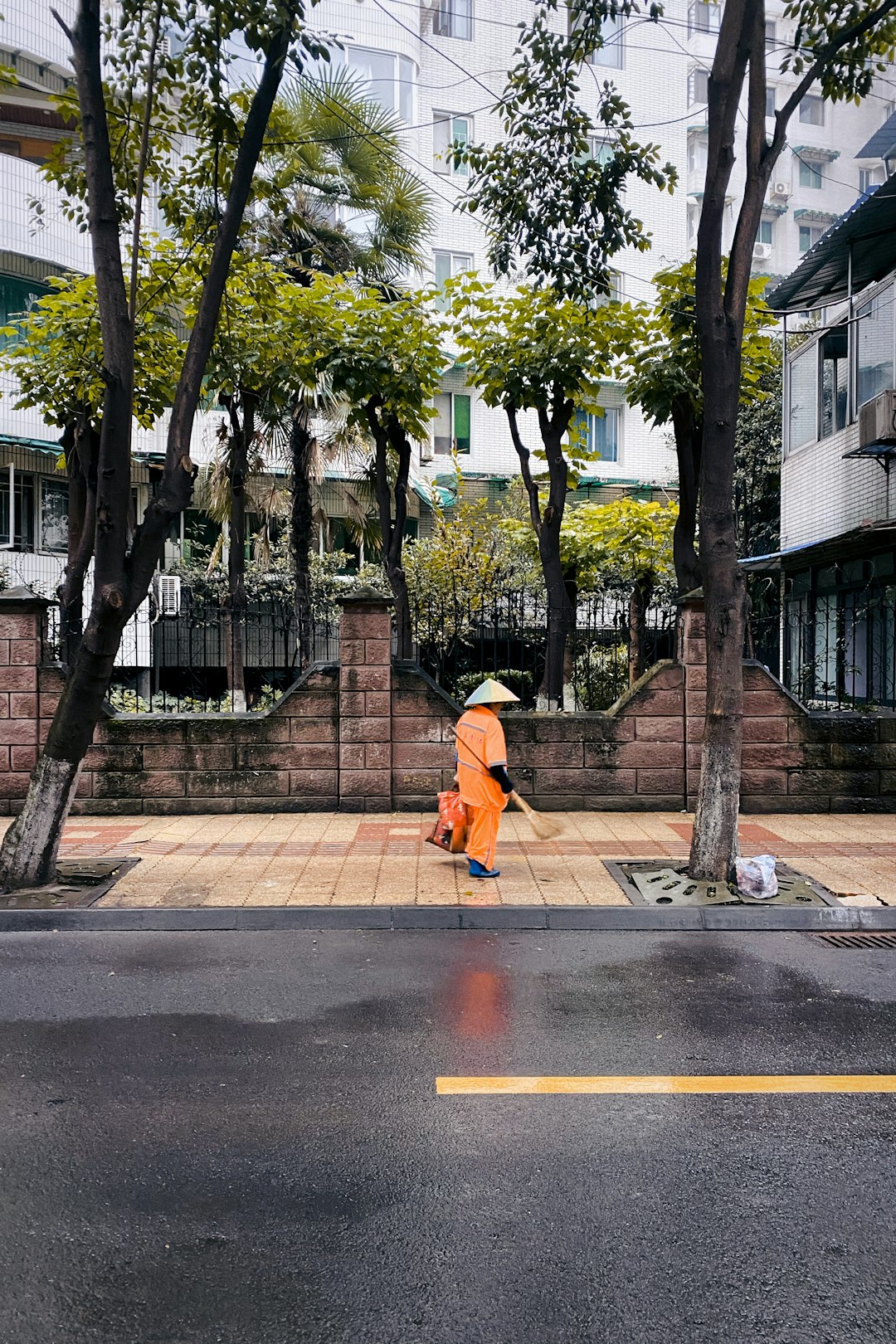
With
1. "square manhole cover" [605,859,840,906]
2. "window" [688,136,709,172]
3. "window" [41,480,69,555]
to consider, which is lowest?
"square manhole cover" [605,859,840,906]

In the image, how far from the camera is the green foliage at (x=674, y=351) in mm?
12203

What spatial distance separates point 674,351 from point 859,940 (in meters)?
7.33

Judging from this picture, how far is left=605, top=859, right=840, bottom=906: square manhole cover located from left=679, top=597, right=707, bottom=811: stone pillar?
307 cm

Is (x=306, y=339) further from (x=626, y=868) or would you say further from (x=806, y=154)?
(x=806, y=154)

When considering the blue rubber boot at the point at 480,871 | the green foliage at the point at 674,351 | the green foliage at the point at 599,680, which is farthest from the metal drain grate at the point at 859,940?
the green foliage at the point at 674,351

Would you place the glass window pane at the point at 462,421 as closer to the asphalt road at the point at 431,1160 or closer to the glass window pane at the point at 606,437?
the glass window pane at the point at 606,437

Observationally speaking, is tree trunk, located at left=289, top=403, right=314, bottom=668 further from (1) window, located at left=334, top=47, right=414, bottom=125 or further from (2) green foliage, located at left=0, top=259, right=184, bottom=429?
(1) window, located at left=334, top=47, right=414, bottom=125

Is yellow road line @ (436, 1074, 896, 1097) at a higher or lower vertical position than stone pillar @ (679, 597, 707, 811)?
lower

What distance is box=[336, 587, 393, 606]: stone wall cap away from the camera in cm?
1160

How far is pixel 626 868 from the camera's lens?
895cm

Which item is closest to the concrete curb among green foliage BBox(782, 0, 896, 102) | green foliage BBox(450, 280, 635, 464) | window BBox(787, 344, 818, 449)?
green foliage BBox(782, 0, 896, 102)

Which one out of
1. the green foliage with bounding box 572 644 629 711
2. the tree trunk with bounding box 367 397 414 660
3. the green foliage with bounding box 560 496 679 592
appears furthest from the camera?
the green foliage with bounding box 560 496 679 592

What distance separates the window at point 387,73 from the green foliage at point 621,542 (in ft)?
34.5

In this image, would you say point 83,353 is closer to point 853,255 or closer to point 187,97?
point 187,97
